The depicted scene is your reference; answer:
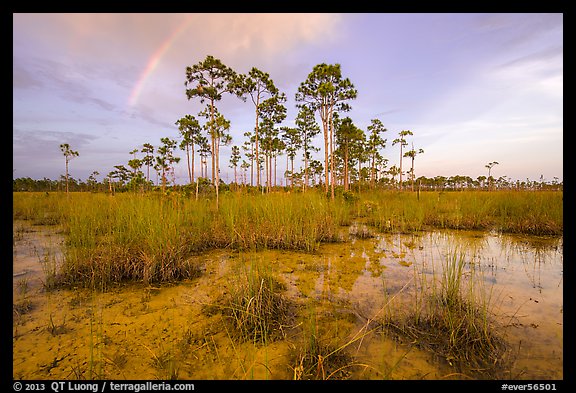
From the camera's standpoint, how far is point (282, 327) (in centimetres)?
211

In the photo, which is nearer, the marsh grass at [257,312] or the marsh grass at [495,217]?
the marsh grass at [257,312]

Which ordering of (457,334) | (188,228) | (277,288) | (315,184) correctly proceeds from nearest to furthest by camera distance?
(457,334) → (277,288) → (188,228) → (315,184)

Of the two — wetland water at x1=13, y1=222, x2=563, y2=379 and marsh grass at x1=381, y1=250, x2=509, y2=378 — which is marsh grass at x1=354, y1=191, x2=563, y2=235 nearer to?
wetland water at x1=13, y1=222, x2=563, y2=379

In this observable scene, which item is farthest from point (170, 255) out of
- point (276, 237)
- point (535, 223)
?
point (535, 223)

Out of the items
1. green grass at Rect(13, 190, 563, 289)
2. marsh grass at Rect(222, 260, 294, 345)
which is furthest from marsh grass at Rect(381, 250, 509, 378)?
green grass at Rect(13, 190, 563, 289)

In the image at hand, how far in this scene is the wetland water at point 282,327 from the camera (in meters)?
1.59

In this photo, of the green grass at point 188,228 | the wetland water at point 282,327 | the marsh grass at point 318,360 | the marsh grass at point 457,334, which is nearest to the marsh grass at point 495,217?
the green grass at point 188,228

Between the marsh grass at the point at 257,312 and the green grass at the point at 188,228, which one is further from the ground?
the green grass at the point at 188,228

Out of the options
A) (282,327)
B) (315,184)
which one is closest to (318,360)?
(282,327)

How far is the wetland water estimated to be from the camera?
1593 millimetres

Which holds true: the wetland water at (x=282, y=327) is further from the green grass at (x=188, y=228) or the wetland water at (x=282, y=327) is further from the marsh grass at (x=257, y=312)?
the green grass at (x=188, y=228)

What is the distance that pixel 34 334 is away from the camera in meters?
2.00

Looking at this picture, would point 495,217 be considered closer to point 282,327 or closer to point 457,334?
point 457,334
